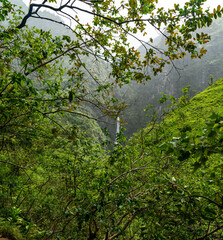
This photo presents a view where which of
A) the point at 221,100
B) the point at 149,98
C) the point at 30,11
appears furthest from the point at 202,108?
the point at 149,98

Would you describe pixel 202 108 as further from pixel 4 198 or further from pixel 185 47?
pixel 4 198

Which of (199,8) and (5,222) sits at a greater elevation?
(199,8)

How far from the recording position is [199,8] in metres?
1.58

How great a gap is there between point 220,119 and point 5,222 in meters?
4.13

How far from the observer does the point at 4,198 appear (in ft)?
11.6

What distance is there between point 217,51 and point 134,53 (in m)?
46.0

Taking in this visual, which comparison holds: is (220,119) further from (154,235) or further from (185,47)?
(154,235)

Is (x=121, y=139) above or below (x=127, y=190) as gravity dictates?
above

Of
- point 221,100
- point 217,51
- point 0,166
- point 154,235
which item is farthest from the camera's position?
point 217,51

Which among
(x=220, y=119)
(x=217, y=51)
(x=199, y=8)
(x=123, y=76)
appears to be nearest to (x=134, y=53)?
(x=123, y=76)

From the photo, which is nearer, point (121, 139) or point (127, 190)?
point (127, 190)

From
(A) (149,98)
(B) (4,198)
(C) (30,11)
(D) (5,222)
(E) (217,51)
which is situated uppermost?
(E) (217,51)

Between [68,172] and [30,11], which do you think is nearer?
Answer: [30,11]

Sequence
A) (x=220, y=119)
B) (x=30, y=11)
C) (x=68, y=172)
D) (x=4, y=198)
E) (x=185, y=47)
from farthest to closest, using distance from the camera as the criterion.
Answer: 1. (x=4, y=198)
2. (x=68, y=172)
3. (x=30, y=11)
4. (x=185, y=47)
5. (x=220, y=119)
